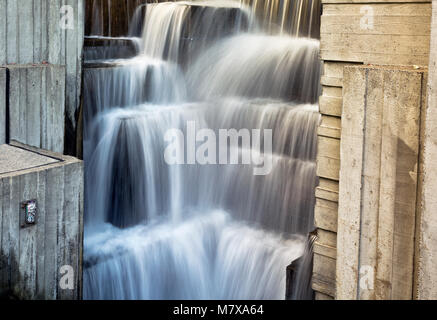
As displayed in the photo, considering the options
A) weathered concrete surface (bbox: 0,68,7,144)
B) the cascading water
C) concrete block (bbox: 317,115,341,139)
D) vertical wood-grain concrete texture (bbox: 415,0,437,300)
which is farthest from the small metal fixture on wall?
the cascading water

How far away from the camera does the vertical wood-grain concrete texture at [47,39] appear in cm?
732

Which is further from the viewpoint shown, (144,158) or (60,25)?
(144,158)

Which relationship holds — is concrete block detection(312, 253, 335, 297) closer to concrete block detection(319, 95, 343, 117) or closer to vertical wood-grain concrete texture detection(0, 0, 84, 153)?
concrete block detection(319, 95, 343, 117)

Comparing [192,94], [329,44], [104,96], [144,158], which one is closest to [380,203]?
[329,44]

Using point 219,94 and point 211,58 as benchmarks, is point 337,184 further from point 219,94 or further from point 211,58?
point 211,58

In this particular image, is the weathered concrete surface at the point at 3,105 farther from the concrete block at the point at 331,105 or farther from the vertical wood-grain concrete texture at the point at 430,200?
the vertical wood-grain concrete texture at the point at 430,200

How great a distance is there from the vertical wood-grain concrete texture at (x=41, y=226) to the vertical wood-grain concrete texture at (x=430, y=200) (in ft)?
10.3

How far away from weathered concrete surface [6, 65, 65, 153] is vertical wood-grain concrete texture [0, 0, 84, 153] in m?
0.36

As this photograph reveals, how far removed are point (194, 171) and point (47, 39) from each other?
13.2 ft

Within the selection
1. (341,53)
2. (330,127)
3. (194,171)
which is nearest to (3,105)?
(330,127)

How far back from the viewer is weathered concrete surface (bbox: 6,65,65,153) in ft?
22.7

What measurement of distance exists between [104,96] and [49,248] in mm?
5031

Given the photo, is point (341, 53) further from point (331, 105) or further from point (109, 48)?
point (109, 48)
